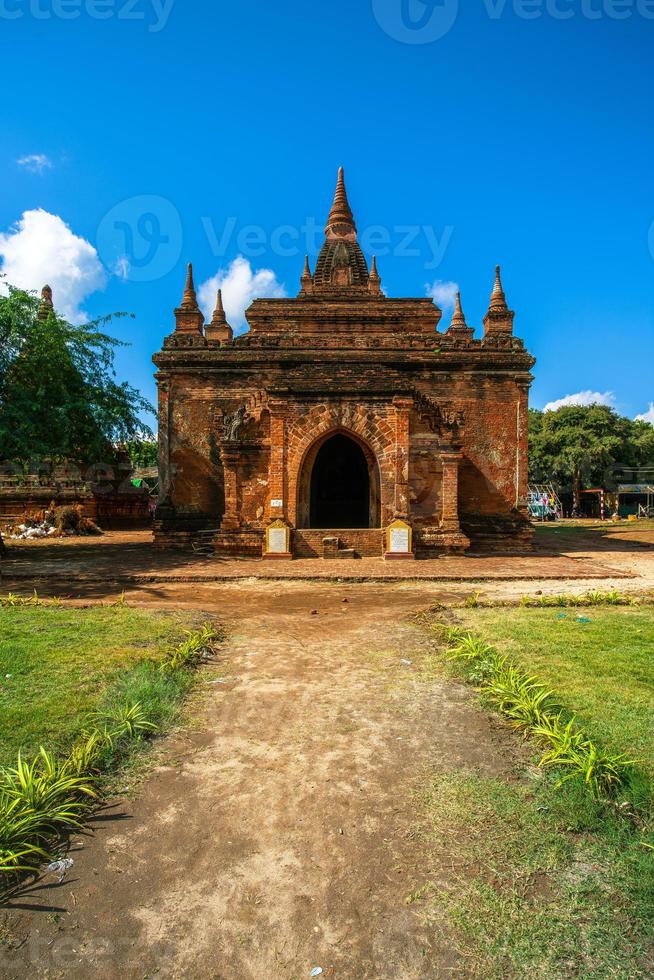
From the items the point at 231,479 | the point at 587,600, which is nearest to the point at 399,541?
the point at 231,479

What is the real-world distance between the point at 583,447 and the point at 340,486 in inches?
1181

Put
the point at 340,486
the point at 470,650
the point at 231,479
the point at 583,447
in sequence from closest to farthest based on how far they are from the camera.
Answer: the point at 470,650 < the point at 231,479 < the point at 340,486 < the point at 583,447

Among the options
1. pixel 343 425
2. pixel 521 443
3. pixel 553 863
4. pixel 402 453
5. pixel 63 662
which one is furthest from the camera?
pixel 521 443

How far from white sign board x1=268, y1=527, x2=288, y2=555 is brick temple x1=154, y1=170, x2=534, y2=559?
0.09ft

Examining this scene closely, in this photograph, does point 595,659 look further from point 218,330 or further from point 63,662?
point 218,330

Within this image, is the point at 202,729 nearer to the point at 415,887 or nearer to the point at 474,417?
the point at 415,887

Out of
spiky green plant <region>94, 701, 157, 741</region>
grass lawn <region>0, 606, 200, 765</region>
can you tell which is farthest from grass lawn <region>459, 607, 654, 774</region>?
grass lawn <region>0, 606, 200, 765</region>

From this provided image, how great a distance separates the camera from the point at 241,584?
11281 millimetres

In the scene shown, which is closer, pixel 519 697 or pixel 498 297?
pixel 519 697

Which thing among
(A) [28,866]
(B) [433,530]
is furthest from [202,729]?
(B) [433,530]

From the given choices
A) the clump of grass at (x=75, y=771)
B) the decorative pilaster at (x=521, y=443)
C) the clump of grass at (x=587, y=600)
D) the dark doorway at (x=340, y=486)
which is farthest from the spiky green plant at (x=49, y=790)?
the dark doorway at (x=340, y=486)

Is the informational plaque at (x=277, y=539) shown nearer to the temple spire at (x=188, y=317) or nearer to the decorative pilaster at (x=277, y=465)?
the decorative pilaster at (x=277, y=465)

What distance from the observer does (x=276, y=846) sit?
9.82 feet

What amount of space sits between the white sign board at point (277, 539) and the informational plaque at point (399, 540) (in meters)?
2.69
